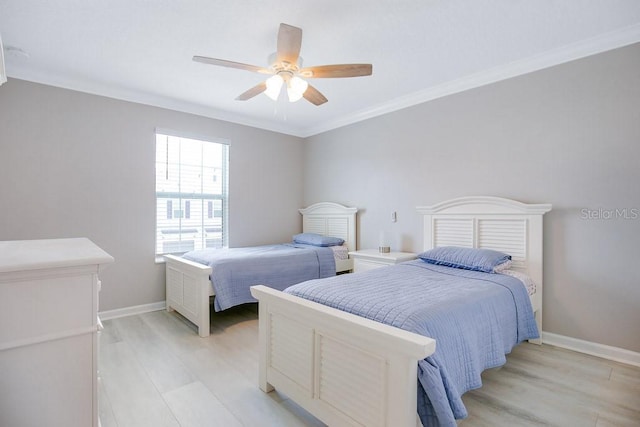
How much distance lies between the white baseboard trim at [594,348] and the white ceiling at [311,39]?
2326 mm

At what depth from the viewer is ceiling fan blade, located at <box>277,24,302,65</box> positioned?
1.91m

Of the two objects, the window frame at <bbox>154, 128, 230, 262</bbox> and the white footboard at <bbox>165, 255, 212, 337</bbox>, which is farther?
the window frame at <bbox>154, 128, 230, 262</bbox>

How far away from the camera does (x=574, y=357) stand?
251cm

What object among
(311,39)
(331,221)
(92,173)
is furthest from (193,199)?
(311,39)

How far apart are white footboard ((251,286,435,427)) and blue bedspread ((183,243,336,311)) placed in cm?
112

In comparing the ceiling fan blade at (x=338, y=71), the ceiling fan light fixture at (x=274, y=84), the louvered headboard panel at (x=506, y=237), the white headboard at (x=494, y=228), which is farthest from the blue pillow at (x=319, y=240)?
the ceiling fan blade at (x=338, y=71)

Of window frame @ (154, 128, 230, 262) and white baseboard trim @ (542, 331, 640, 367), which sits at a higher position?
window frame @ (154, 128, 230, 262)

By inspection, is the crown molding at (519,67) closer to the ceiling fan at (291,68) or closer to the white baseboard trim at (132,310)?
the ceiling fan at (291,68)

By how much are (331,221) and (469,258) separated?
2.26 m

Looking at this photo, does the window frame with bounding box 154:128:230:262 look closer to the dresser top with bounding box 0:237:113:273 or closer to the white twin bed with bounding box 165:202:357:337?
the white twin bed with bounding box 165:202:357:337

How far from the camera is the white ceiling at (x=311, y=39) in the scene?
209 cm

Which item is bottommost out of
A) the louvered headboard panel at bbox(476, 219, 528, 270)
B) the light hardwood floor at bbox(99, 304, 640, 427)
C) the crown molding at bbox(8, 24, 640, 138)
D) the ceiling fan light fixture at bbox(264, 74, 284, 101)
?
the light hardwood floor at bbox(99, 304, 640, 427)

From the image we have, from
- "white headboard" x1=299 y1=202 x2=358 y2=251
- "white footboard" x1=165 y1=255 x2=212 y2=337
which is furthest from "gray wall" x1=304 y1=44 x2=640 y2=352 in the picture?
"white footboard" x1=165 y1=255 x2=212 y2=337

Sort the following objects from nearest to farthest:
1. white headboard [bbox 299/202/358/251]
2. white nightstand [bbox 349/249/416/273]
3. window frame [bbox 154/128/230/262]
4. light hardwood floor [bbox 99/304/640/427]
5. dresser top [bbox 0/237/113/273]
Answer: dresser top [bbox 0/237/113/273], light hardwood floor [bbox 99/304/640/427], white nightstand [bbox 349/249/416/273], window frame [bbox 154/128/230/262], white headboard [bbox 299/202/358/251]
